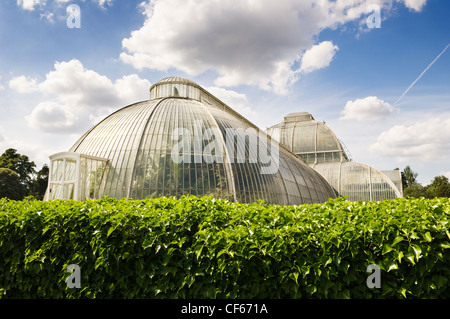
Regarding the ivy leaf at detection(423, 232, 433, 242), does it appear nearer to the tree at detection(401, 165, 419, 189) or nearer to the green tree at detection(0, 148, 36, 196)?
the green tree at detection(0, 148, 36, 196)

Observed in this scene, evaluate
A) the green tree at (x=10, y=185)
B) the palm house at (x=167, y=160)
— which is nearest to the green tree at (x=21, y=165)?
the green tree at (x=10, y=185)

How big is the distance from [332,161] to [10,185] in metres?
41.8

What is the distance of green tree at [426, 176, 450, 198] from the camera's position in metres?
53.2

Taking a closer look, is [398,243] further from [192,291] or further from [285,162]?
[285,162]

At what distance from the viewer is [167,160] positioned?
14.7 m

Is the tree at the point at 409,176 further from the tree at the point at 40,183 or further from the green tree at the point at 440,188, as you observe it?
the tree at the point at 40,183

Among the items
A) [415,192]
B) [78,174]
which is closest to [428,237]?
[78,174]

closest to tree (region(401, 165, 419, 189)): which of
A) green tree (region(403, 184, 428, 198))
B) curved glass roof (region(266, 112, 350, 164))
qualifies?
green tree (region(403, 184, 428, 198))

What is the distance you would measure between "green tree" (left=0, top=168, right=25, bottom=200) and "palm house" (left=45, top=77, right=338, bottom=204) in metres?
26.4

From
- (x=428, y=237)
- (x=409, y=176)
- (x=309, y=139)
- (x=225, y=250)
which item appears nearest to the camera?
(x=428, y=237)

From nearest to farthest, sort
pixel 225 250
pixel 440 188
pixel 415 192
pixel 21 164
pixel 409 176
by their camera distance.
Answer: pixel 225 250 < pixel 21 164 < pixel 440 188 < pixel 415 192 < pixel 409 176

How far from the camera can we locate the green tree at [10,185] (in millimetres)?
37312

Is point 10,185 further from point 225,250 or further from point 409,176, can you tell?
point 409,176
